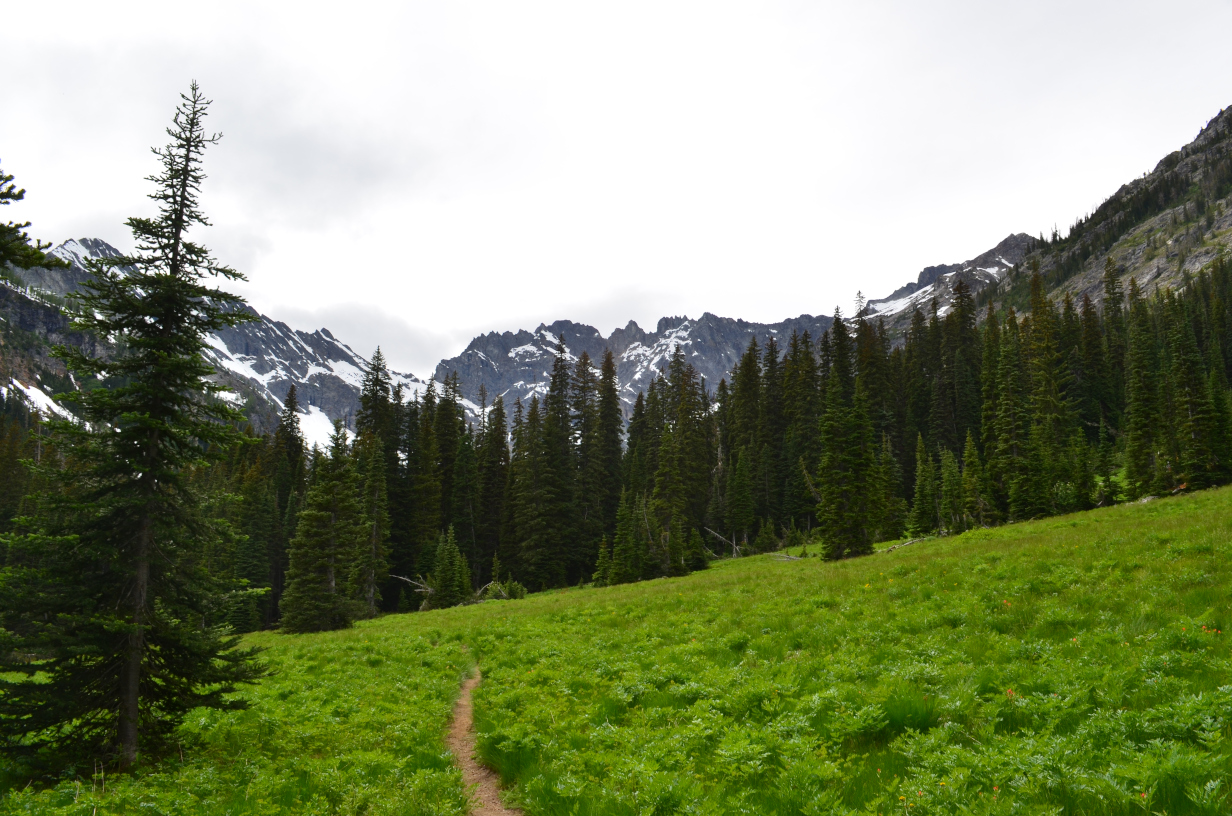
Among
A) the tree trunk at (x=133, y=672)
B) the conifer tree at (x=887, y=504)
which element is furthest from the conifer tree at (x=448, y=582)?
the tree trunk at (x=133, y=672)

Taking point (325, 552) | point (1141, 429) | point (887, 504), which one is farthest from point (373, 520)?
point (1141, 429)

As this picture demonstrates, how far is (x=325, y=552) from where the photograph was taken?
3928 centimetres

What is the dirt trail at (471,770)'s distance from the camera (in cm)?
830

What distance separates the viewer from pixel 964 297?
275 feet

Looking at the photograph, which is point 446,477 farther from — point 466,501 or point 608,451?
point 608,451

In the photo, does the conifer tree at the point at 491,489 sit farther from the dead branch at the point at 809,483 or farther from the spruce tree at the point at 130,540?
the spruce tree at the point at 130,540

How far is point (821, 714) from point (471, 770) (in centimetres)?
577

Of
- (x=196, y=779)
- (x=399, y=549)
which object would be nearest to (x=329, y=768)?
(x=196, y=779)

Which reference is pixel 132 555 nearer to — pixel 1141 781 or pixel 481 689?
pixel 481 689

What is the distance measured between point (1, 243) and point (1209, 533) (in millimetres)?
26967

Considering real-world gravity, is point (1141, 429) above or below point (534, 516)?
above

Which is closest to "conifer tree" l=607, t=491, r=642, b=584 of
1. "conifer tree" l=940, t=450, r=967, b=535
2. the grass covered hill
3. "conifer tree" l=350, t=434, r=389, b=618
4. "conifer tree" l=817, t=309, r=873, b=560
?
"conifer tree" l=817, t=309, r=873, b=560

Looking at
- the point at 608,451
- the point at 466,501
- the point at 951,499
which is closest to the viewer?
the point at 951,499

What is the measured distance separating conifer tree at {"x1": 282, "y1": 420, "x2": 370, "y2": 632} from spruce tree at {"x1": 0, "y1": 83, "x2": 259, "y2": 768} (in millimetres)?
28534
